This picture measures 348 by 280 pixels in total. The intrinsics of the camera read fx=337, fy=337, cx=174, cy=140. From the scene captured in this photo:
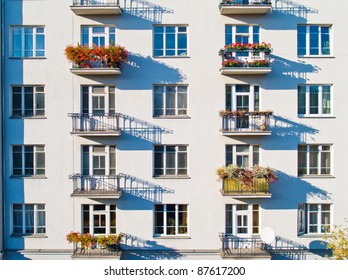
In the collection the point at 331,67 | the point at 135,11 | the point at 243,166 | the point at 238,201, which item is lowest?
the point at 238,201

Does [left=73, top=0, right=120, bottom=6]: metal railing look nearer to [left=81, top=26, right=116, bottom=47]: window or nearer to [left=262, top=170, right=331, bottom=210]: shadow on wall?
[left=81, top=26, right=116, bottom=47]: window

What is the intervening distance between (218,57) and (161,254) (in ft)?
30.7

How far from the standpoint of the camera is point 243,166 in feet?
51.2

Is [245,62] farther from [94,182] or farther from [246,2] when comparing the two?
[94,182]

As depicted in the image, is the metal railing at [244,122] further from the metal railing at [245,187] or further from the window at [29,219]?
the window at [29,219]

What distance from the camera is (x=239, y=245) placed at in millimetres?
15297

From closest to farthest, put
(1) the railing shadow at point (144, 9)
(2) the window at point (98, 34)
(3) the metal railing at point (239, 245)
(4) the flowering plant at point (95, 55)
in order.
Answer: (4) the flowering plant at point (95, 55), (3) the metal railing at point (239, 245), (1) the railing shadow at point (144, 9), (2) the window at point (98, 34)

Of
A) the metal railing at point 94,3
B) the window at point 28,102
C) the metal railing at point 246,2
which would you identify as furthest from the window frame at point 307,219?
the window at point 28,102

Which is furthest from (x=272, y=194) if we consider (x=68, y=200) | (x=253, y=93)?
(x=68, y=200)

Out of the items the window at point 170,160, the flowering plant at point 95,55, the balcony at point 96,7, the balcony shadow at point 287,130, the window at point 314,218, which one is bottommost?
the window at point 314,218

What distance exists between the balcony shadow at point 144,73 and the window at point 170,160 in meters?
2.96

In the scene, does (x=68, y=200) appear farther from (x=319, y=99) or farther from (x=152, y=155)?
(x=319, y=99)

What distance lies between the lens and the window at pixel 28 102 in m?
15.5

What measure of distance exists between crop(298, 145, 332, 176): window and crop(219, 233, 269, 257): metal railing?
380 centimetres
